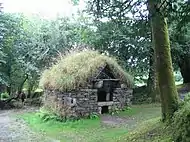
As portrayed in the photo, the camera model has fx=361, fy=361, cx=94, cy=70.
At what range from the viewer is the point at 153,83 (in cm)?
2286

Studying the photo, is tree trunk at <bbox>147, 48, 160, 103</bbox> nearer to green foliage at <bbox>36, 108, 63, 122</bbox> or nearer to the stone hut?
the stone hut

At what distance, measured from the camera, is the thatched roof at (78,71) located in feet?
54.9

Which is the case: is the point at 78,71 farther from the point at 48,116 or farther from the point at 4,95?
the point at 4,95

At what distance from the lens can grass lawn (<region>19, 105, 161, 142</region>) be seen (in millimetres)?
12602

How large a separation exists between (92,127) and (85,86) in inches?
99.4

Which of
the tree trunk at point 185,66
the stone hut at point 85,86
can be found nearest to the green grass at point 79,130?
the stone hut at point 85,86

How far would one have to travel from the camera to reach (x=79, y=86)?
16625mm

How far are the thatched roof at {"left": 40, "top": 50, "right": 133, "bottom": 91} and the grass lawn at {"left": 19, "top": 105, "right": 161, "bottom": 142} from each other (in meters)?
1.71

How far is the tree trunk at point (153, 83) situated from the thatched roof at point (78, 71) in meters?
3.71

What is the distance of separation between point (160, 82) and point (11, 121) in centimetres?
1166

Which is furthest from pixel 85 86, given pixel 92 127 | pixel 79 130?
pixel 79 130

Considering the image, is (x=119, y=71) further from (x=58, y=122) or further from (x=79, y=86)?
(x=58, y=122)

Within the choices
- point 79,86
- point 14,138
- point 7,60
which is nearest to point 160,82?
point 14,138

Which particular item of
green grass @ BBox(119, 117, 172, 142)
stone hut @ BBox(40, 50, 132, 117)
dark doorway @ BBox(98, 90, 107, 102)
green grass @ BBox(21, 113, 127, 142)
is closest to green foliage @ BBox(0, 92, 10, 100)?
stone hut @ BBox(40, 50, 132, 117)
